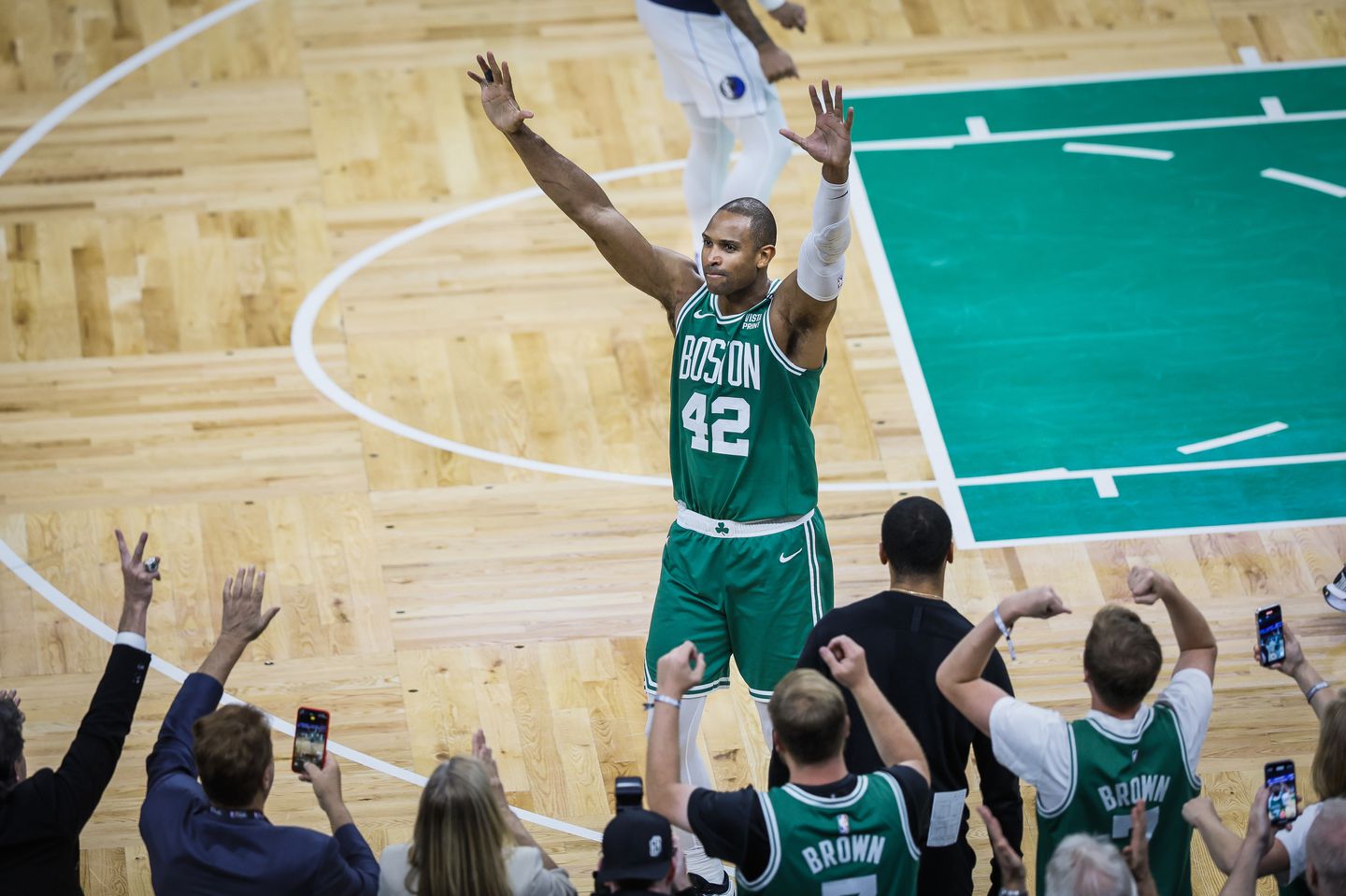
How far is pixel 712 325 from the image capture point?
6047 mm

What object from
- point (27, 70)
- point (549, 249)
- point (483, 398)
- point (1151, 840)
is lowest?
point (1151, 840)

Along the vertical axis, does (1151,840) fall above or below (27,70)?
below

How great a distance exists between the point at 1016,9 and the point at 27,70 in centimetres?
603

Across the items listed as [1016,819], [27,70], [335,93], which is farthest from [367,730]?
[27,70]

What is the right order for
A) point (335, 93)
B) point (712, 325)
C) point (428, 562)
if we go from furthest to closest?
point (335, 93), point (428, 562), point (712, 325)

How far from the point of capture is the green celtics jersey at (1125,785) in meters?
4.77

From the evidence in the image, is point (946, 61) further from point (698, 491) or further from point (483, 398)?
point (698, 491)

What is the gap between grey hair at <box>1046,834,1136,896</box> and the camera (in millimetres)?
4203

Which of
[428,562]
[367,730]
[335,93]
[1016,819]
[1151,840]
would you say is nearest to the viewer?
[1151,840]

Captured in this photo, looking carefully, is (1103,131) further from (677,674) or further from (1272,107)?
(677,674)

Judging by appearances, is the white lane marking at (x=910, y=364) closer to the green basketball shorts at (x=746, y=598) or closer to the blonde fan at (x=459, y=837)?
the green basketball shorts at (x=746, y=598)

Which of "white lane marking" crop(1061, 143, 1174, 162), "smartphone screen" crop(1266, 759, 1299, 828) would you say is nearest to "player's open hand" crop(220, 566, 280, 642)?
"smartphone screen" crop(1266, 759, 1299, 828)

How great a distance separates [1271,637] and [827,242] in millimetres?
1687

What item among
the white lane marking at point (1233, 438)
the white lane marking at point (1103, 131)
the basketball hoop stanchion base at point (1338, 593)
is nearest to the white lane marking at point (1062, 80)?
the white lane marking at point (1103, 131)
